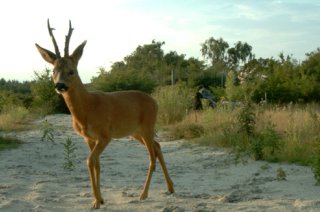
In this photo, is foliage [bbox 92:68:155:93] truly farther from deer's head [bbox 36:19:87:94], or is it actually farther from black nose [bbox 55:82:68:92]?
black nose [bbox 55:82:68:92]

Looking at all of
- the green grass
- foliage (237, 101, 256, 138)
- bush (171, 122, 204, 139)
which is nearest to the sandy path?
the green grass

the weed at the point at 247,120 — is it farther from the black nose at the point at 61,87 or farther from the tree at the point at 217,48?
the tree at the point at 217,48

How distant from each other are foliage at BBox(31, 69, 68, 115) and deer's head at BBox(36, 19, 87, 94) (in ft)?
70.0

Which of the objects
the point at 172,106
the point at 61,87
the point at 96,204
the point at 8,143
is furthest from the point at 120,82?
the point at 61,87

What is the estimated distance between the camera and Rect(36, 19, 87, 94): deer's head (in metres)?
6.29

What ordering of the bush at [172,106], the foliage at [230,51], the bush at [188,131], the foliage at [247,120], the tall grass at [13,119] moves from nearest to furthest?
the foliage at [247,120] < the bush at [188,131] < the tall grass at [13,119] < the bush at [172,106] < the foliage at [230,51]

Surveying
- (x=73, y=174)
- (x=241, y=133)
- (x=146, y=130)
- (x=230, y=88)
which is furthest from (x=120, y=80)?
(x=146, y=130)

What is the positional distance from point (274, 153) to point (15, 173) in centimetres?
545

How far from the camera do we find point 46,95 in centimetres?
2800

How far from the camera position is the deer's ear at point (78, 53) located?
6.66 m

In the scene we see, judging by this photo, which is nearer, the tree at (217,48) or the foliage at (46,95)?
the foliage at (46,95)

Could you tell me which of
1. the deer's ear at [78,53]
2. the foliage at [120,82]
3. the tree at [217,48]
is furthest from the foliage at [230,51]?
the deer's ear at [78,53]

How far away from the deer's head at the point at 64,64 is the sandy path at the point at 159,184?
67.9 inches

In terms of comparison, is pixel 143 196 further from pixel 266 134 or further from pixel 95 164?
pixel 266 134
